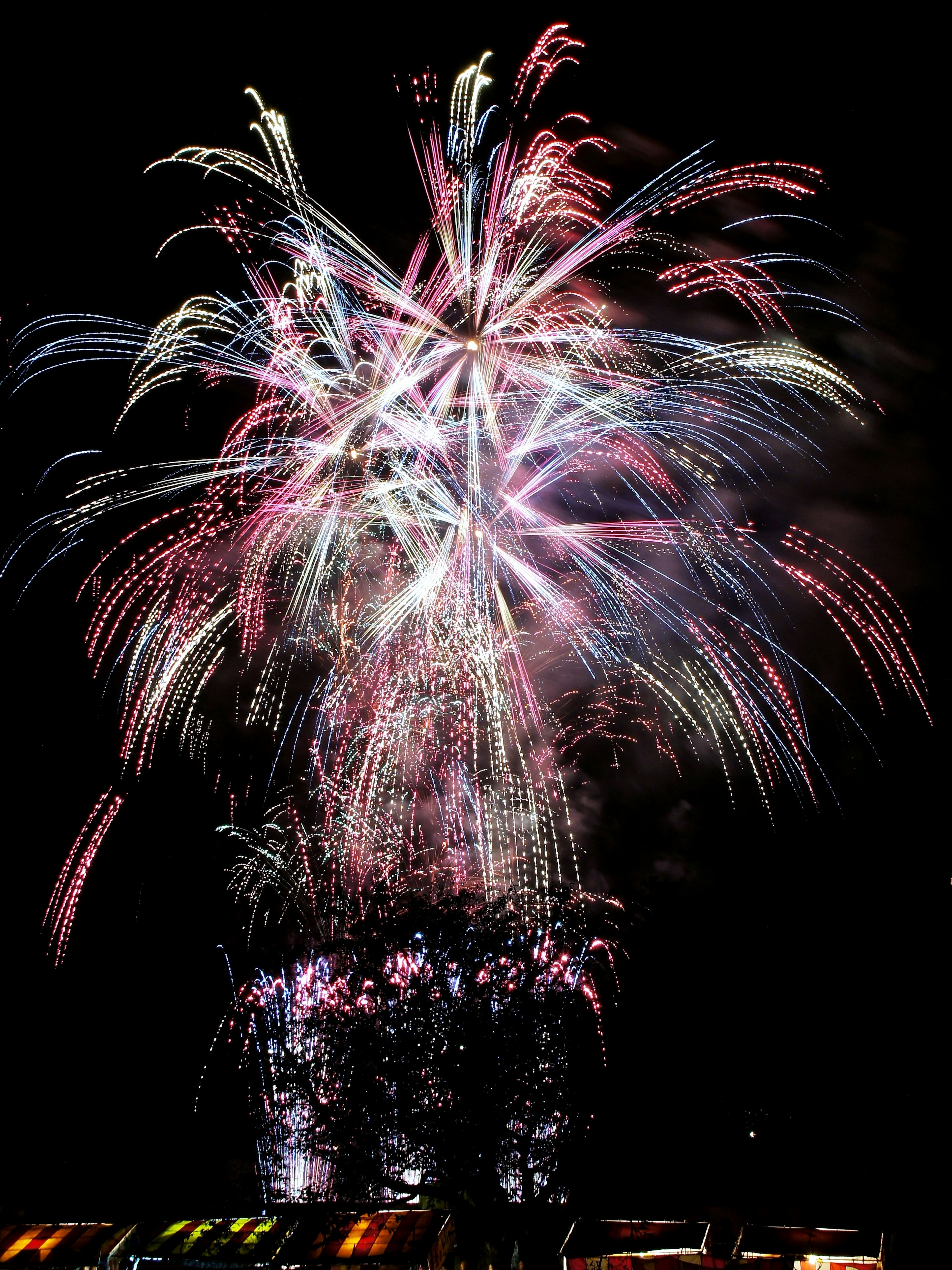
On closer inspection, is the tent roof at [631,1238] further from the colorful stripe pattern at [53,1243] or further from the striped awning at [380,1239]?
the colorful stripe pattern at [53,1243]

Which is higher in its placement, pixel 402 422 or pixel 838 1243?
pixel 402 422

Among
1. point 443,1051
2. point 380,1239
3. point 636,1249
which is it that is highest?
point 443,1051

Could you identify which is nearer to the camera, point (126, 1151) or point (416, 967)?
point (416, 967)

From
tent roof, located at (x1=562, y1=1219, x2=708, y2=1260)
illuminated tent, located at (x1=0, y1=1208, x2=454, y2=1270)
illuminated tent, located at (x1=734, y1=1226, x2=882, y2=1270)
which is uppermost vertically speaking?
illuminated tent, located at (x1=0, y1=1208, x2=454, y2=1270)

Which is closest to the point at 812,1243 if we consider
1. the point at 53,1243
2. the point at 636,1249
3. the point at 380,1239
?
the point at 636,1249

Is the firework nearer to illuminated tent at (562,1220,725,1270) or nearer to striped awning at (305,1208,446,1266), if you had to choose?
striped awning at (305,1208,446,1266)

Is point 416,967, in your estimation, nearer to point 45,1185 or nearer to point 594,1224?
→ point 594,1224

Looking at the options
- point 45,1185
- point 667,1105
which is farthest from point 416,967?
point 45,1185

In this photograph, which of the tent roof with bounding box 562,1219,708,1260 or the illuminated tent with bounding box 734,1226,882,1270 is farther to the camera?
the tent roof with bounding box 562,1219,708,1260

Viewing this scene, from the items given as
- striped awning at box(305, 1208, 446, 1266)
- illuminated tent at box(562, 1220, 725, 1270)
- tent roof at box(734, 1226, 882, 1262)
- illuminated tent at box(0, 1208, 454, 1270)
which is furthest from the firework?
tent roof at box(734, 1226, 882, 1262)

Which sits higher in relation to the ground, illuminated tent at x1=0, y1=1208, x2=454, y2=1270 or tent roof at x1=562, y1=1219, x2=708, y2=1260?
illuminated tent at x1=0, y1=1208, x2=454, y2=1270

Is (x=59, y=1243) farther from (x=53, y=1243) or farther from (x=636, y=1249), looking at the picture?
(x=636, y=1249)
